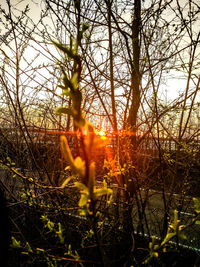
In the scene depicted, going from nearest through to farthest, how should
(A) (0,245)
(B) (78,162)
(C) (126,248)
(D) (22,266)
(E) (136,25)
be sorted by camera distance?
(B) (78,162) < (A) (0,245) < (C) (126,248) < (D) (22,266) < (E) (136,25)

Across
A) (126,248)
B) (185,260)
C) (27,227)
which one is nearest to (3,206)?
(126,248)

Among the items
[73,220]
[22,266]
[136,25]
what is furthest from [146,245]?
[136,25]

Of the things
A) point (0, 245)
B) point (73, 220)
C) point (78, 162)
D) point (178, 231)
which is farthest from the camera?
point (73, 220)

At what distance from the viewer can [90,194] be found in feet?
1.27

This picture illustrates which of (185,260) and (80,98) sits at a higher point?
(80,98)

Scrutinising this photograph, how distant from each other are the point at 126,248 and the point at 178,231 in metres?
1.31

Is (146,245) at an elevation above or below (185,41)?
below

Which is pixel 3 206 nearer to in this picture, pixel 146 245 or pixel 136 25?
pixel 146 245

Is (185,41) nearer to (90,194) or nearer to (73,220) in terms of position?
(90,194)

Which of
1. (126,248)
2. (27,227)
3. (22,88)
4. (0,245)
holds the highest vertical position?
(22,88)

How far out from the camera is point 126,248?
1.62m

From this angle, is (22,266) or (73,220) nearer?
(22,266)

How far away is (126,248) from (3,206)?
122cm

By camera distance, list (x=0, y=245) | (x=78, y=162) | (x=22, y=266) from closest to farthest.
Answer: (x=78, y=162)
(x=0, y=245)
(x=22, y=266)
